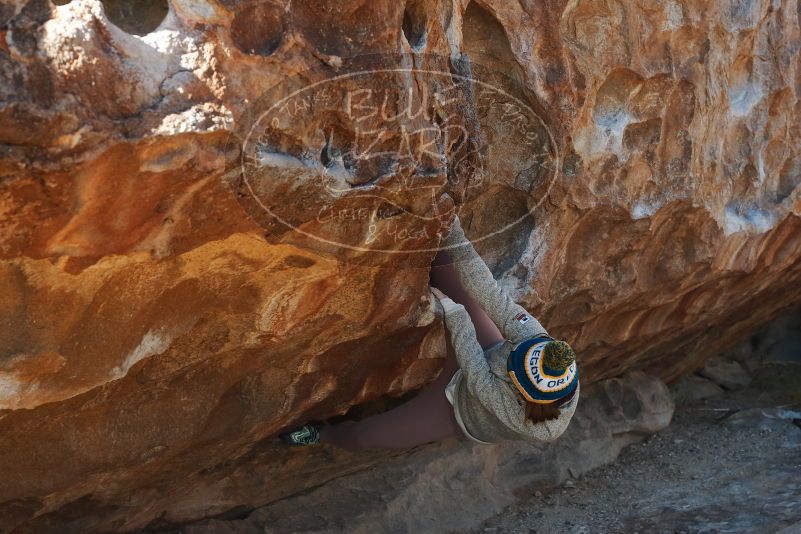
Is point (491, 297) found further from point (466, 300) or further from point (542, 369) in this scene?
point (542, 369)

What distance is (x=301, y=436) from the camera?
2488 mm

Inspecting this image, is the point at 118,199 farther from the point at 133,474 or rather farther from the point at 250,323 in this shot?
the point at 133,474

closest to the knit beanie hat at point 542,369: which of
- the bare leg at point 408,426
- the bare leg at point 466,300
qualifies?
the bare leg at point 466,300

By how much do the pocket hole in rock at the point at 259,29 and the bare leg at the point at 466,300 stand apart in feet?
2.64

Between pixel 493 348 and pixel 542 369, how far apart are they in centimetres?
24

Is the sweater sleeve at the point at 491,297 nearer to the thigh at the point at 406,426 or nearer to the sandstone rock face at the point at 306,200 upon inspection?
the sandstone rock face at the point at 306,200

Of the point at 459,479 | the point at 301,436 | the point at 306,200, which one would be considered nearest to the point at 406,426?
the point at 301,436

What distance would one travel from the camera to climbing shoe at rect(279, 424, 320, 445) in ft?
8.13

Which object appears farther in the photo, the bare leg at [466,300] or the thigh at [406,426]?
the thigh at [406,426]

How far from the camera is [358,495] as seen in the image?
8.98ft

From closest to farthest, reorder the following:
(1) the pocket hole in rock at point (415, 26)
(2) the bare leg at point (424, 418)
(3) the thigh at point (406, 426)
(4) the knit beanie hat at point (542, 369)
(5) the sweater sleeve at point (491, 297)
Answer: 1. (1) the pocket hole in rock at point (415, 26)
2. (4) the knit beanie hat at point (542, 369)
3. (5) the sweater sleeve at point (491, 297)
4. (2) the bare leg at point (424, 418)
5. (3) the thigh at point (406, 426)

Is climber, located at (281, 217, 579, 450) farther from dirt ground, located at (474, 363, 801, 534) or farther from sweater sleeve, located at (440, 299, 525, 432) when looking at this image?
dirt ground, located at (474, 363, 801, 534)

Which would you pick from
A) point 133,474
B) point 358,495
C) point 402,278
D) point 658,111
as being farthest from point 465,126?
point 358,495

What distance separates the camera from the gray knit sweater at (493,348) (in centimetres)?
216
